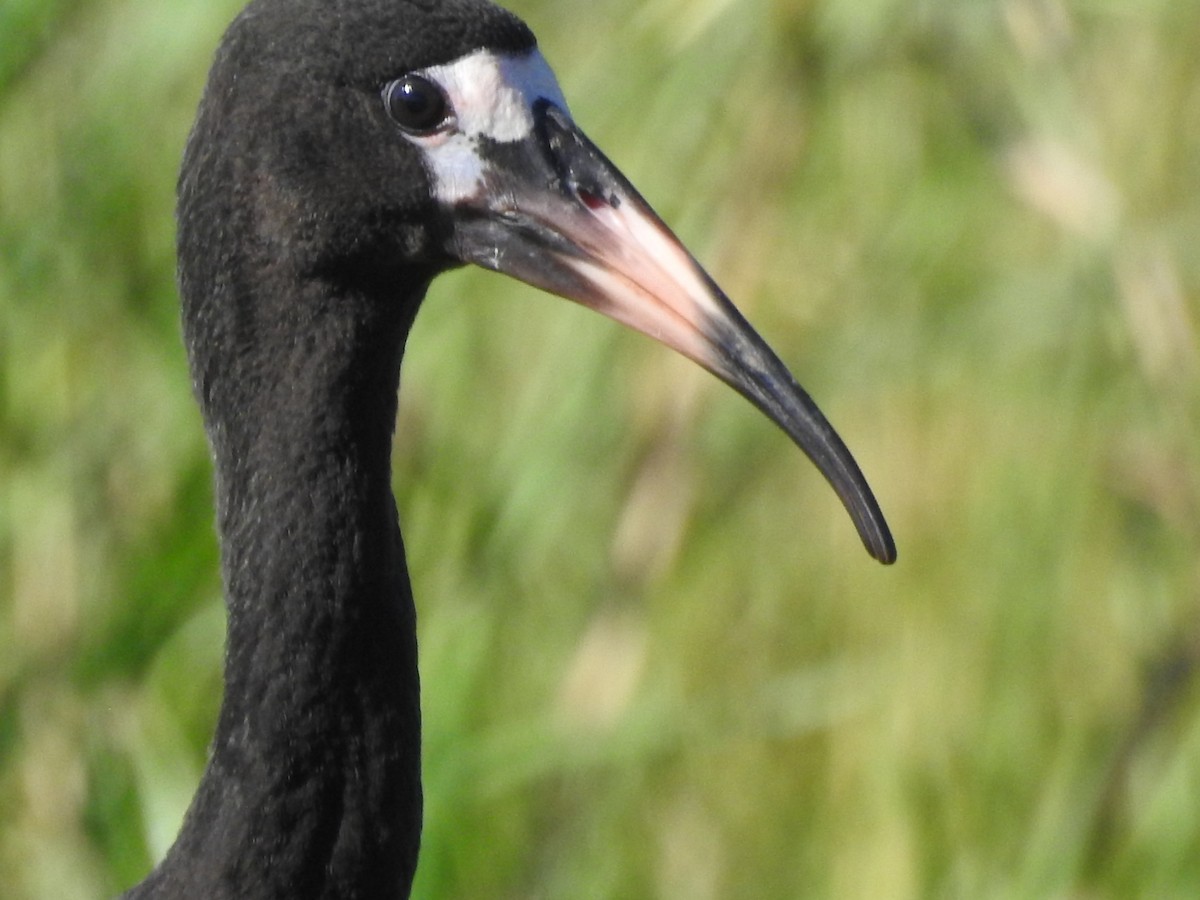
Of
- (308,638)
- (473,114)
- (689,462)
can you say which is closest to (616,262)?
(473,114)

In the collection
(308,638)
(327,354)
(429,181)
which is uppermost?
(429,181)

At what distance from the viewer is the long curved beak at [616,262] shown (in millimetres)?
1838

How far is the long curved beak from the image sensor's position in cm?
184

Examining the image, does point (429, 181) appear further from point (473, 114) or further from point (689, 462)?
point (689, 462)

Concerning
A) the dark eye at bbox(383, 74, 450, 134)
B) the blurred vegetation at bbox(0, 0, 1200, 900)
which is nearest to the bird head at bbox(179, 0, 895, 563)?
the dark eye at bbox(383, 74, 450, 134)

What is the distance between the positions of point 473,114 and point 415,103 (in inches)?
2.2

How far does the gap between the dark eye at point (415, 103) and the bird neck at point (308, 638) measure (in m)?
0.17

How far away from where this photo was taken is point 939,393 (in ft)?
11.5

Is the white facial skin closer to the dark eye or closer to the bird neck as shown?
the dark eye

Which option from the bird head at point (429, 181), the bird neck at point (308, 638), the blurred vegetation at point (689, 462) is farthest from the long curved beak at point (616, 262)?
the blurred vegetation at point (689, 462)

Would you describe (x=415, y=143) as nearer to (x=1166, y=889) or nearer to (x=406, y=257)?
(x=406, y=257)

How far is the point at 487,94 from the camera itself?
188 centimetres

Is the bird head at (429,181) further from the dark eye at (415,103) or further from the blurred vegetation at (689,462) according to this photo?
the blurred vegetation at (689,462)

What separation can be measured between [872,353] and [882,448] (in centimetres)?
50
